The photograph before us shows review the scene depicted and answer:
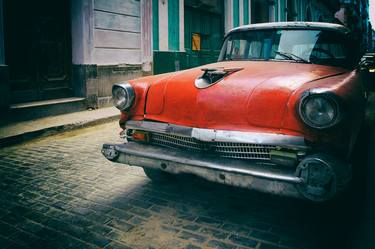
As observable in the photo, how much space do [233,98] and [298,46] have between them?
143 cm

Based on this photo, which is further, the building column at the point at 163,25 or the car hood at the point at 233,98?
the building column at the point at 163,25

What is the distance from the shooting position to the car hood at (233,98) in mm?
2344

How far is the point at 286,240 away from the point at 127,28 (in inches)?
275

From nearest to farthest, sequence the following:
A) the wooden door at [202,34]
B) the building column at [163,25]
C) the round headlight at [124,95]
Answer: the round headlight at [124,95] < the building column at [163,25] < the wooden door at [202,34]

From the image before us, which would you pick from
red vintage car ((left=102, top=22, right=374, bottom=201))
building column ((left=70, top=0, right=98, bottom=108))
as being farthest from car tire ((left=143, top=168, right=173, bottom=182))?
building column ((left=70, top=0, right=98, bottom=108))

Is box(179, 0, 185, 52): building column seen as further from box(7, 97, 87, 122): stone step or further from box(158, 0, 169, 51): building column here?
box(7, 97, 87, 122): stone step

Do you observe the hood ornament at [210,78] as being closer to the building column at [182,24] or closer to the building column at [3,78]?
the building column at [3,78]

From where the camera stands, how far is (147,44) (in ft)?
28.6

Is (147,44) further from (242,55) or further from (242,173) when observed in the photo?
(242,173)

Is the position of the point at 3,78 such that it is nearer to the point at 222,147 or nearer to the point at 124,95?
the point at 124,95

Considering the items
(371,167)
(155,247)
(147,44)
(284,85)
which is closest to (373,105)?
(371,167)

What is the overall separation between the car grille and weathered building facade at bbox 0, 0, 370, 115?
413 centimetres

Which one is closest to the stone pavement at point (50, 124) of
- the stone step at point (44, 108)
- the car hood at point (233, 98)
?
the stone step at point (44, 108)

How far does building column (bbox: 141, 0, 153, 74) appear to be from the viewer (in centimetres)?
855
